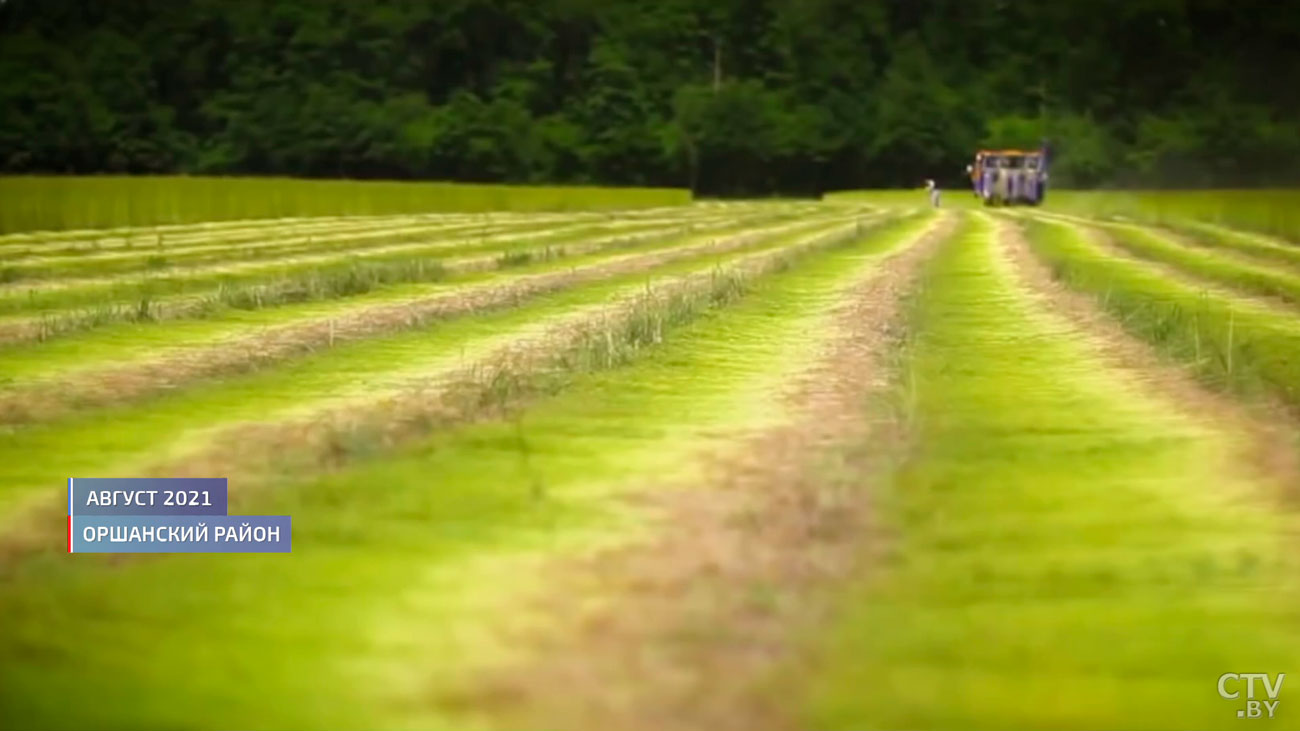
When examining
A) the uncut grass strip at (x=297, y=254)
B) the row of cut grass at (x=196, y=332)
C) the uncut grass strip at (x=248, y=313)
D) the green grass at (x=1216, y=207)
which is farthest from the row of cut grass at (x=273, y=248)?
the green grass at (x=1216, y=207)

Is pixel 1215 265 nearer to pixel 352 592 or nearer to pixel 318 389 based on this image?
pixel 318 389

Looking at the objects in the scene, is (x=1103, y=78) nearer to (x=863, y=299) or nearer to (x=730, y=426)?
(x=863, y=299)

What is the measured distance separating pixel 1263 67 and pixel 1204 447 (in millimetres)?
1464

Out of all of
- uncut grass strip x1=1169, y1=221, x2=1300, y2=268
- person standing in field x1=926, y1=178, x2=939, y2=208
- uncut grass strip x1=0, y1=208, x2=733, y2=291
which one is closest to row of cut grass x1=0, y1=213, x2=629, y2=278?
uncut grass strip x1=0, y1=208, x2=733, y2=291

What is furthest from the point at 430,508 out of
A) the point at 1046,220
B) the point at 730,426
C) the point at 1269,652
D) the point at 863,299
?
the point at 1046,220

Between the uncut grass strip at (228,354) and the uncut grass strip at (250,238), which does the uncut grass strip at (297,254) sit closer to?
the uncut grass strip at (250,238)

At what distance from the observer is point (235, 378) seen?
3.43m

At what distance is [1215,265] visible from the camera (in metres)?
4.05

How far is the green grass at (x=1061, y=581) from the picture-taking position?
200 centimetres

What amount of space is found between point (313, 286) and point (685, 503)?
117 inches

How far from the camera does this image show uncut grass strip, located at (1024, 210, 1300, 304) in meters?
3.65

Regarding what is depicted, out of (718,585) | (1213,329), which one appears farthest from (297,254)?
(718,585)

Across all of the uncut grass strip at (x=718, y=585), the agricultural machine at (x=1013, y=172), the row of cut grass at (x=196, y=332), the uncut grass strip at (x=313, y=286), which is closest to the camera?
the uncut grass strip at (x=718, y=585)

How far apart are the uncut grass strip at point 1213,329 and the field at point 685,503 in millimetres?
12
